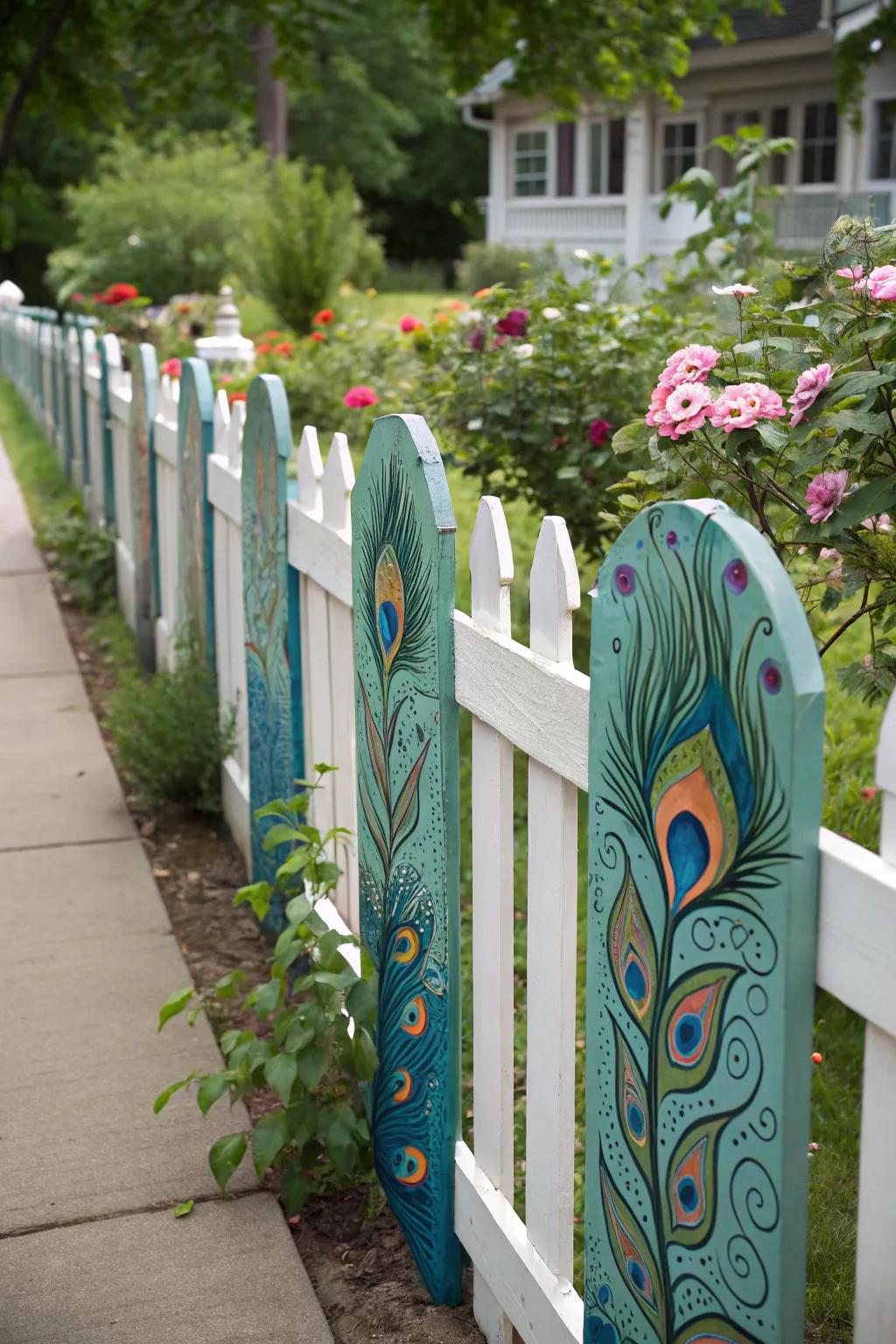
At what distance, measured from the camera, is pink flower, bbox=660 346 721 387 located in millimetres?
2234

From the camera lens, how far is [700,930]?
1675mm

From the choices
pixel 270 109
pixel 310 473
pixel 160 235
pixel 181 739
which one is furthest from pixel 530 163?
pixel 310 473

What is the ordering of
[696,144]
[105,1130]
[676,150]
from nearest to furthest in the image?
[105,1130] < [696,144] < [676,150]

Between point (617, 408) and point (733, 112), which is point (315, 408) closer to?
point (617, 408)

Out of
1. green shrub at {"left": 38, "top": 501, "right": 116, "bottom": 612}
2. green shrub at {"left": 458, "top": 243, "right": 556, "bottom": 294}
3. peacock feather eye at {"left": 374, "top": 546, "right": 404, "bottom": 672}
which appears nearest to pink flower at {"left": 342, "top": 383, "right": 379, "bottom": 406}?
green shrub at {"left": 38, "top": 501, "right": 116, "bottom": 612}

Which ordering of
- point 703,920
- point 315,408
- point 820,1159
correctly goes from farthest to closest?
1. point 315,408
2. point 820,1159
3. point 703,920

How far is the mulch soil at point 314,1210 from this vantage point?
2.56 metres

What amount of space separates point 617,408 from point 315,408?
5.12 meters

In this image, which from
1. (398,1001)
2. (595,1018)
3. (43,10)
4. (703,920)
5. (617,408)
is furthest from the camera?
(43,10)

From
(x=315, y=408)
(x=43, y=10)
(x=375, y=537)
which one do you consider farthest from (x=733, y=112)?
(x=375, y=537)

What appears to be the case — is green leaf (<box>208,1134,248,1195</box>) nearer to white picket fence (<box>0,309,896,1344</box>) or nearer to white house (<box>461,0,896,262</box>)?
white picket fence (<box>0,309,896,1344</box>)

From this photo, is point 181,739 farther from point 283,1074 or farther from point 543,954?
point 543,954

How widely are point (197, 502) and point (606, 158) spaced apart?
83.9 feet

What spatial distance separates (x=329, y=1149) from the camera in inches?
110
